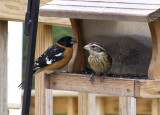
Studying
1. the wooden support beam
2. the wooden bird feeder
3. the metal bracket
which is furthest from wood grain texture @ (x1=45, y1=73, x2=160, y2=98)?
the metal bracket

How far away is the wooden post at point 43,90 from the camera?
391cm

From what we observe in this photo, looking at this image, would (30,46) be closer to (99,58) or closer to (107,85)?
(107,85)

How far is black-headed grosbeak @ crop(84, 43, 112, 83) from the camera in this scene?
390cm

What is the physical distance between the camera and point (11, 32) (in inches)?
161

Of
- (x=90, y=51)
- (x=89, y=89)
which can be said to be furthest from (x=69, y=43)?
(x=89, y=89)

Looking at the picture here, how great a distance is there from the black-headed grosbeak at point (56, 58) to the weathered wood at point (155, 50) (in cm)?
91

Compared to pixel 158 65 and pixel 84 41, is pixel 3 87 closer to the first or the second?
pixel 84 41

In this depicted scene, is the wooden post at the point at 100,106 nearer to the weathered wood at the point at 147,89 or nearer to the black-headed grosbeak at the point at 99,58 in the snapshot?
the black-headed grosbeak at the point at 99,58

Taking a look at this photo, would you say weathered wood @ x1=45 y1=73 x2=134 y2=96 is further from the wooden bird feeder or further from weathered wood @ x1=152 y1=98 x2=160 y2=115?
weathered wood @ x1=152 y1=98 x2=160 y2=115

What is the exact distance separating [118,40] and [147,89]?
2.49 ft

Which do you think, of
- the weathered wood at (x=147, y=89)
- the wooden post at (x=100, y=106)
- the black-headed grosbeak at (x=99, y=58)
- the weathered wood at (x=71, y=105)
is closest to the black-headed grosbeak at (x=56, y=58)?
the black-headed grosbeak at (x=99, y=58)

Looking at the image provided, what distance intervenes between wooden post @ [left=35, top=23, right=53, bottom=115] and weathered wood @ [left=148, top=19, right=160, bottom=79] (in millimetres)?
901

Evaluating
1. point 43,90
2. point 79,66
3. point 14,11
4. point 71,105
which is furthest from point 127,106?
point 71,105

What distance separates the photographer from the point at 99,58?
12.9 feet
